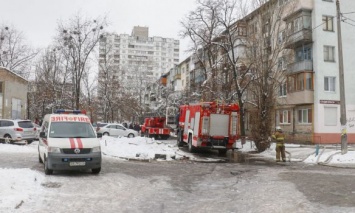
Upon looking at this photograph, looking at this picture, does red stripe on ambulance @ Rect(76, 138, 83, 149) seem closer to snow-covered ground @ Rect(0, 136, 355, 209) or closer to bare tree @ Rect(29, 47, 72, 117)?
snow-covered ground @ Rect(0, 136, 355, 209)

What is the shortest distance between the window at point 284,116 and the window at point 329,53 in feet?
20.9

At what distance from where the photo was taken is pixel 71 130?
13391 millimetres

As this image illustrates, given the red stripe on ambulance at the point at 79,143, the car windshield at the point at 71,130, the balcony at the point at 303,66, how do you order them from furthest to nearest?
the balcony at the point at 303,66, the car windshield at the point at 71,130, the red stripe on ambulance at the point at 79,143

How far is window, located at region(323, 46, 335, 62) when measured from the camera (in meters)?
34.6

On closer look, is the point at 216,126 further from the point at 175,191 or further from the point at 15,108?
the point at 15,108

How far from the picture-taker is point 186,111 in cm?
2545

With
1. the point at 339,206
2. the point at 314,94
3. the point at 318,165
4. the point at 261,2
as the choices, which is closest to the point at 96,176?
the point at 339,206

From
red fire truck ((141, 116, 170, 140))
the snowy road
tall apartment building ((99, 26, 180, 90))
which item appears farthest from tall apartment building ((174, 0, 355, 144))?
tall apartment building ((99, 26, 180, 90))

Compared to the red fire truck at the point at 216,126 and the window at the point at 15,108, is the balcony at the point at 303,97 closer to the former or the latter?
the red fire truck at the point at 216,126

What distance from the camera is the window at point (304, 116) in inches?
1366

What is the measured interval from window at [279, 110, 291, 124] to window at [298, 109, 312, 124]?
1.86 m

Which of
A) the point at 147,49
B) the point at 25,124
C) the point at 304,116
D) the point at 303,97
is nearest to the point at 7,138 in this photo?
the point at 25,124

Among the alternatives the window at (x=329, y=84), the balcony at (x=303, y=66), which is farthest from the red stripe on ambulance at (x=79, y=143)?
the window at (x=329, y=84)

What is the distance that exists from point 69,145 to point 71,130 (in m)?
1.11
